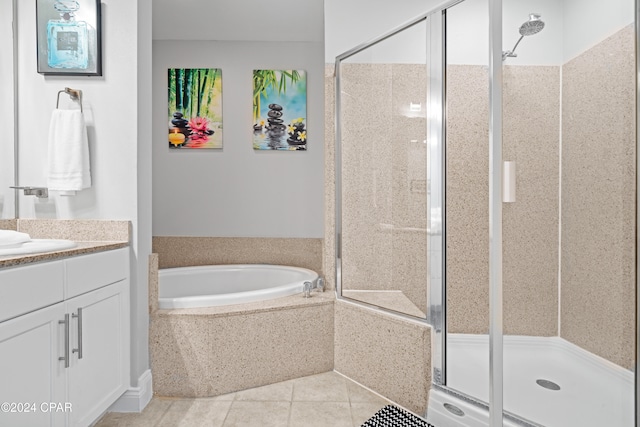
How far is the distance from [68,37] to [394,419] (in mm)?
2496

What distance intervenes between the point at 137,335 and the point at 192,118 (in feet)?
6.43

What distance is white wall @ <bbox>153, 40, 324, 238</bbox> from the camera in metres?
3.37

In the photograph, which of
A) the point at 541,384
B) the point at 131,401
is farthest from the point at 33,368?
the point at 541,384

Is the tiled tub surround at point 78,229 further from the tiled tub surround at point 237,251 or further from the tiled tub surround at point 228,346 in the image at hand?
the tiled tub surround at point 237,251

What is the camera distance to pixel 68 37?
197 cm

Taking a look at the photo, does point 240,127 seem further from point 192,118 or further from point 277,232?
point 277,232

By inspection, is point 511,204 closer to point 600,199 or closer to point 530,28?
point 600,199

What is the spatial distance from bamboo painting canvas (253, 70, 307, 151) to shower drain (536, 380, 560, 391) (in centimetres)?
248

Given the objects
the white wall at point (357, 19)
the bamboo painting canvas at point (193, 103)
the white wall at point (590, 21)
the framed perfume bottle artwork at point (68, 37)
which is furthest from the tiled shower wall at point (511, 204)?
the bamboo painting canvas at point (193, 103)

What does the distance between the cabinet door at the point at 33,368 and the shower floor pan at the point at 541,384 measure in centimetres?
162

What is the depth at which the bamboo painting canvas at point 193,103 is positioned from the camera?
3354 millimetres

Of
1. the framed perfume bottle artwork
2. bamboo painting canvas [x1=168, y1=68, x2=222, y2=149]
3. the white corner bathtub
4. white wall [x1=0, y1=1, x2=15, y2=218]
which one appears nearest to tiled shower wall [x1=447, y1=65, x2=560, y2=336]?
→ the white corner bathtub

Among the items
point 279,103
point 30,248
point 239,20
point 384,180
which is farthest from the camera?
point 279,103

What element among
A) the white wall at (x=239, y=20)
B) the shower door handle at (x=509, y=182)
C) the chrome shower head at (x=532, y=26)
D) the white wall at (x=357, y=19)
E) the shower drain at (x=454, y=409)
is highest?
the white wall at (x=239, y=20)
